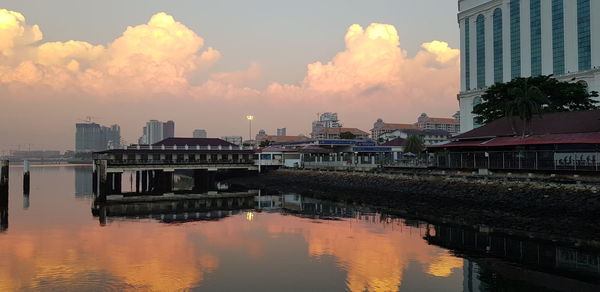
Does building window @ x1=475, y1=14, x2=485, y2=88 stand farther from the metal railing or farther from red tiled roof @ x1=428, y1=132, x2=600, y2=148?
the metal railing

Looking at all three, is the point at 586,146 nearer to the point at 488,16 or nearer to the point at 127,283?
the point at 127,283

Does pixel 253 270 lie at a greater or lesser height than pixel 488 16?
lesser

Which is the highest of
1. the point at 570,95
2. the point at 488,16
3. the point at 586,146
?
the point at 488,16

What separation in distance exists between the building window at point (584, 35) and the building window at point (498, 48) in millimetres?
17963

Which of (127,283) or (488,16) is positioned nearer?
(127,283)

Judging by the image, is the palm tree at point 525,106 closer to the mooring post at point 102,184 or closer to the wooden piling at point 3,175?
the mooring post at point 102,184

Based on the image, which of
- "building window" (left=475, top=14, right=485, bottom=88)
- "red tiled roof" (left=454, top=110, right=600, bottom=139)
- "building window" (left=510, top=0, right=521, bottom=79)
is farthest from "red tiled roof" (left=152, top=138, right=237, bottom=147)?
"building window" (left=510, top=0, right=521, bottom=79)

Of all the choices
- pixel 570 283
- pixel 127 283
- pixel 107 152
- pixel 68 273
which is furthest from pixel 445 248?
pixel 107 152

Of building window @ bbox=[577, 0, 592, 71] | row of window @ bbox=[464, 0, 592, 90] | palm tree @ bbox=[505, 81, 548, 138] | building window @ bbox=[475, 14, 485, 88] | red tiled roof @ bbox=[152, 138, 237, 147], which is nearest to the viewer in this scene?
palm tree @ bbox=[505, 81, 548, 138]

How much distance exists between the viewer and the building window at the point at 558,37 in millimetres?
86438

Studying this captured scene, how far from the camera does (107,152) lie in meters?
69.7

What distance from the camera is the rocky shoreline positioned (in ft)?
95.7

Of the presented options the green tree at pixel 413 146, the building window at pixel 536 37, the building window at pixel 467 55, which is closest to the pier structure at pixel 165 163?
the green tree at pixel 413 146

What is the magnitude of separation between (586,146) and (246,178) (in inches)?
2270
